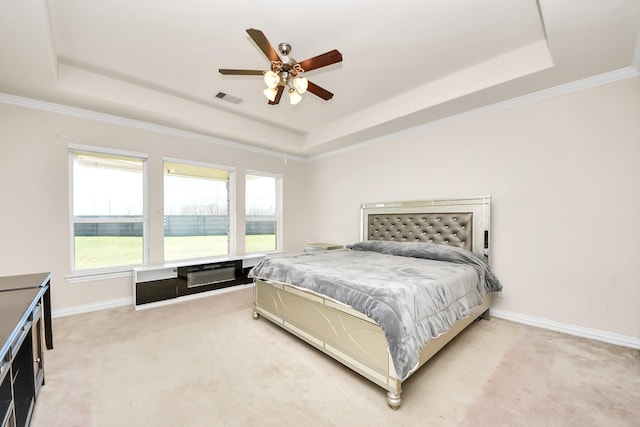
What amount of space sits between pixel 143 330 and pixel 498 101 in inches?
196

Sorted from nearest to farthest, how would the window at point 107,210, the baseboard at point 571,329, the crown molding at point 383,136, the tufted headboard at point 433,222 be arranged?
the baseboard at point 571,329
the crown molding at point 383,136
the tufted headboard at point 433,222
the window at point 107,210

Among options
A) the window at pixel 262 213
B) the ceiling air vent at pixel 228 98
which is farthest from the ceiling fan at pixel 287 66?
the window at pixel 262 213

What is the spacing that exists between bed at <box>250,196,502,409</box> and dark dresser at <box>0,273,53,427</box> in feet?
5.85

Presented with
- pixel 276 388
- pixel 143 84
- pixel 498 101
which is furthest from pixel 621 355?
pixel 143 84

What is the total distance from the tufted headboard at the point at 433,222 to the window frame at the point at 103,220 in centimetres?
352

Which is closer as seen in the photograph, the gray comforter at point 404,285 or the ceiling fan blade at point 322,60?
the gray comforter at point 404,285

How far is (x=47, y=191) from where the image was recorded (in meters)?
3.20

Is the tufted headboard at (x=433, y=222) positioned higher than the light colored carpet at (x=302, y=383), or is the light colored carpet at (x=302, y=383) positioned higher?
the tufted headboard at (x=433, y=222)

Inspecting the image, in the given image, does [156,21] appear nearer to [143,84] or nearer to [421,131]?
[143,84]

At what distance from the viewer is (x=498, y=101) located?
10.5 ft

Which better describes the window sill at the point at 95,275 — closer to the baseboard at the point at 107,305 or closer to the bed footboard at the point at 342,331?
the baseboard at the point at 107,305

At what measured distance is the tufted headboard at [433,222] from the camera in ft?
10.9

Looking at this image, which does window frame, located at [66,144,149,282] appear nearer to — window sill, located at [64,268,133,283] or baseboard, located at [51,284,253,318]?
window sill, located at [64,268,133,283]

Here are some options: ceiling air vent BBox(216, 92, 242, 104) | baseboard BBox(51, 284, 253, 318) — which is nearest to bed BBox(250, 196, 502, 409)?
baseboard BBox(51, 284, 253, 318)
